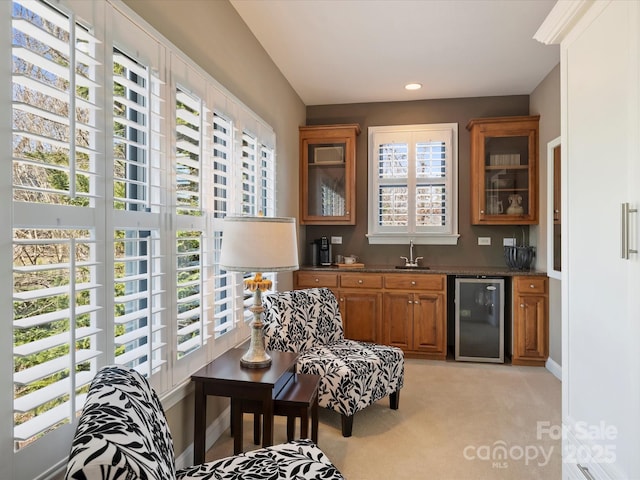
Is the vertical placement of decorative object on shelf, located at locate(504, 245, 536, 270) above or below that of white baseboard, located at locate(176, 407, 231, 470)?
above

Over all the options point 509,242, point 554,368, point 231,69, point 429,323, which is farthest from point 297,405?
point 509,242

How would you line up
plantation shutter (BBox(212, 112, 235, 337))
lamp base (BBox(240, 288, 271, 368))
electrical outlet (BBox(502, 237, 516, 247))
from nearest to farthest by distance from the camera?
lamp base (BBox(240, 288, 271, 368)) → plantation shutter (BBox(212, 112, 235, 337)) → electrical outlet (BBox(502, 237, 516, 247))

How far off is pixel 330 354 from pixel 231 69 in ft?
6.76

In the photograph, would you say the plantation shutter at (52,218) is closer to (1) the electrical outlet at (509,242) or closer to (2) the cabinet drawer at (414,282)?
(2) the cabinet drawer at (414,282)

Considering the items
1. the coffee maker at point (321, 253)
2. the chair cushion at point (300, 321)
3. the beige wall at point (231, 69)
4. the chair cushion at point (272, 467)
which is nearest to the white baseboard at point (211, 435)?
the beige wall at point (231, 69)

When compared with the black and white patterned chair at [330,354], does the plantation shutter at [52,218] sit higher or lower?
higher

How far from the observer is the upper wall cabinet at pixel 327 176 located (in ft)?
14.7

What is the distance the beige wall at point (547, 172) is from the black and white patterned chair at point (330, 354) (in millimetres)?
1769

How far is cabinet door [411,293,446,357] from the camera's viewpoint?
4.00 meters

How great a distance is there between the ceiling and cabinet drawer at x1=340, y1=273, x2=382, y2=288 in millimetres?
2025

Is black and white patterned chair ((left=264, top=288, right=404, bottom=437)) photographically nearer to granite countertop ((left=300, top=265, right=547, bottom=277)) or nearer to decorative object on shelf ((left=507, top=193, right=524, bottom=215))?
granite countertop ((left=300, top=265, right=547, bottom=277))

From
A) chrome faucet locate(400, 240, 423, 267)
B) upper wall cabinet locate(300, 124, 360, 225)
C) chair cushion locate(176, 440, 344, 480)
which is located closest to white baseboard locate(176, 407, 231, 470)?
chair cushion locate(176, 440, 344, 480)

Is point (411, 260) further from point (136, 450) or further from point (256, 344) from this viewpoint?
point (136, 450)
